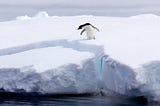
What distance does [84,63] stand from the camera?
15.2 m

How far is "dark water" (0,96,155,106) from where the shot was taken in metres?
14.0

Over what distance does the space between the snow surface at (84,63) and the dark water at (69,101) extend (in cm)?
27

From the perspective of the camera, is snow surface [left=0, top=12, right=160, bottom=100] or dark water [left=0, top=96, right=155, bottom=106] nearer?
snow surface [left=0, top=12, right=160, bottom=100]

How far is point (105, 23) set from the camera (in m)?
23.5

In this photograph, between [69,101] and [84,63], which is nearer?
[69,101]

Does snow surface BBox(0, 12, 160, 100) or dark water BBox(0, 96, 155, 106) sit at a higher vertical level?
snow surface BBox(0, 12, 160, 100)

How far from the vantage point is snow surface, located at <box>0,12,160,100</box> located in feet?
44.5

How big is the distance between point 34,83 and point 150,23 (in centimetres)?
731

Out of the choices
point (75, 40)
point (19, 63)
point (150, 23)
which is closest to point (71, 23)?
point (150, 23)

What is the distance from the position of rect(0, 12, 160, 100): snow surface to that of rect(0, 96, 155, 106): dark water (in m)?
0.27

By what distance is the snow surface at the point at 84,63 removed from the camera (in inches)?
534

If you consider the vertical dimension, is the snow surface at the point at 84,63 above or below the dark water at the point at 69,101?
above

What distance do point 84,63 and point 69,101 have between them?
1.23m

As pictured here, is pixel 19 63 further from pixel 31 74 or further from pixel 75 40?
pixel 75 40
